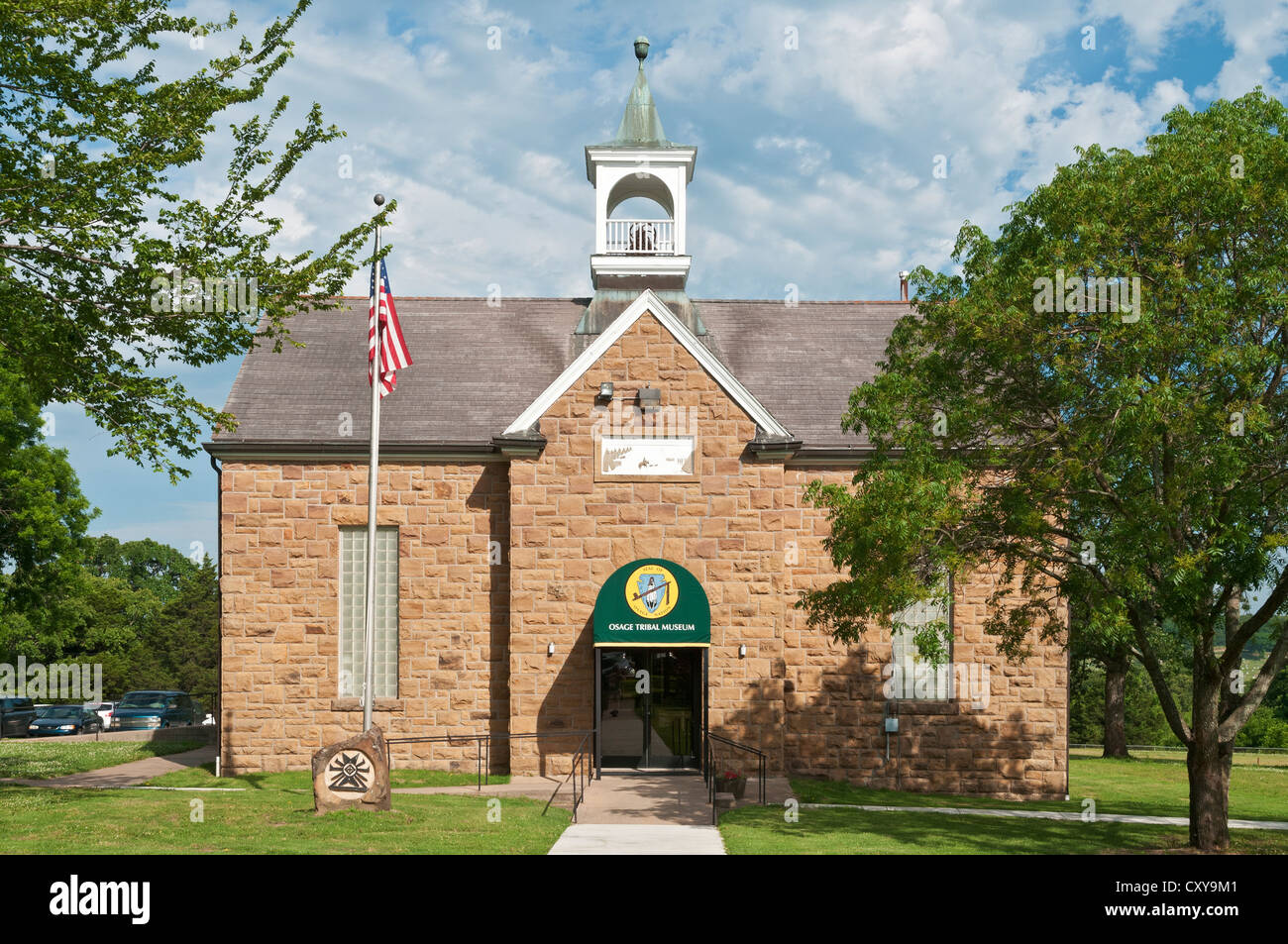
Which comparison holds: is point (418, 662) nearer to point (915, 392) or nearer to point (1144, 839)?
point (915, 392)

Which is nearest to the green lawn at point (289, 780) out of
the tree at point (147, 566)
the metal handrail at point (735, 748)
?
the metal handrail at point (735, 748)

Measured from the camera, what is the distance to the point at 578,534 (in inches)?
856

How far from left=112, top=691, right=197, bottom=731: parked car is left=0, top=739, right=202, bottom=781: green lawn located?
7.96m

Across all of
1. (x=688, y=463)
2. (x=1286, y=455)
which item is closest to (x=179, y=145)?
(x=688, y=463)

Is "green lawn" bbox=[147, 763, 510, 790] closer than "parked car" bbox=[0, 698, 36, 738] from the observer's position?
Yes

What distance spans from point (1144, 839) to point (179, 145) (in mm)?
18278

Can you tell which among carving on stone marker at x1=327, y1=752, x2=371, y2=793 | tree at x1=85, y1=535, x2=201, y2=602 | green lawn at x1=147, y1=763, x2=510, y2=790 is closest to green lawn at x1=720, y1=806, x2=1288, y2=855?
carving on stone marker at x1=327, y1=752, x2=371, y2=793

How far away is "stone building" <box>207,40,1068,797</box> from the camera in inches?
847

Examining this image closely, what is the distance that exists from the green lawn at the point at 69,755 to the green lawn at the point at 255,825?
Result: 486 cm

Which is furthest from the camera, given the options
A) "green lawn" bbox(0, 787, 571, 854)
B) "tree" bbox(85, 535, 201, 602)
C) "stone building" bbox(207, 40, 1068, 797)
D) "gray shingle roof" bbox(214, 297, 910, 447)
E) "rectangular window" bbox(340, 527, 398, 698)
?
"tree" bbox(85, 535, 201, 602)

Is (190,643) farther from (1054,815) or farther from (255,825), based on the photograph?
(1054,815)

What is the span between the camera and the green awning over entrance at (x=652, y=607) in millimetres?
20344

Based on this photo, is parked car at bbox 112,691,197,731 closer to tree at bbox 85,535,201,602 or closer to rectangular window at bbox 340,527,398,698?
rectangular window at bbox 340,527,398,698

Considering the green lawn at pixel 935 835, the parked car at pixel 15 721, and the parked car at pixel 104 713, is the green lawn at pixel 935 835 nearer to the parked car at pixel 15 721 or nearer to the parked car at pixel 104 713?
the parked car at pixel 15 721
